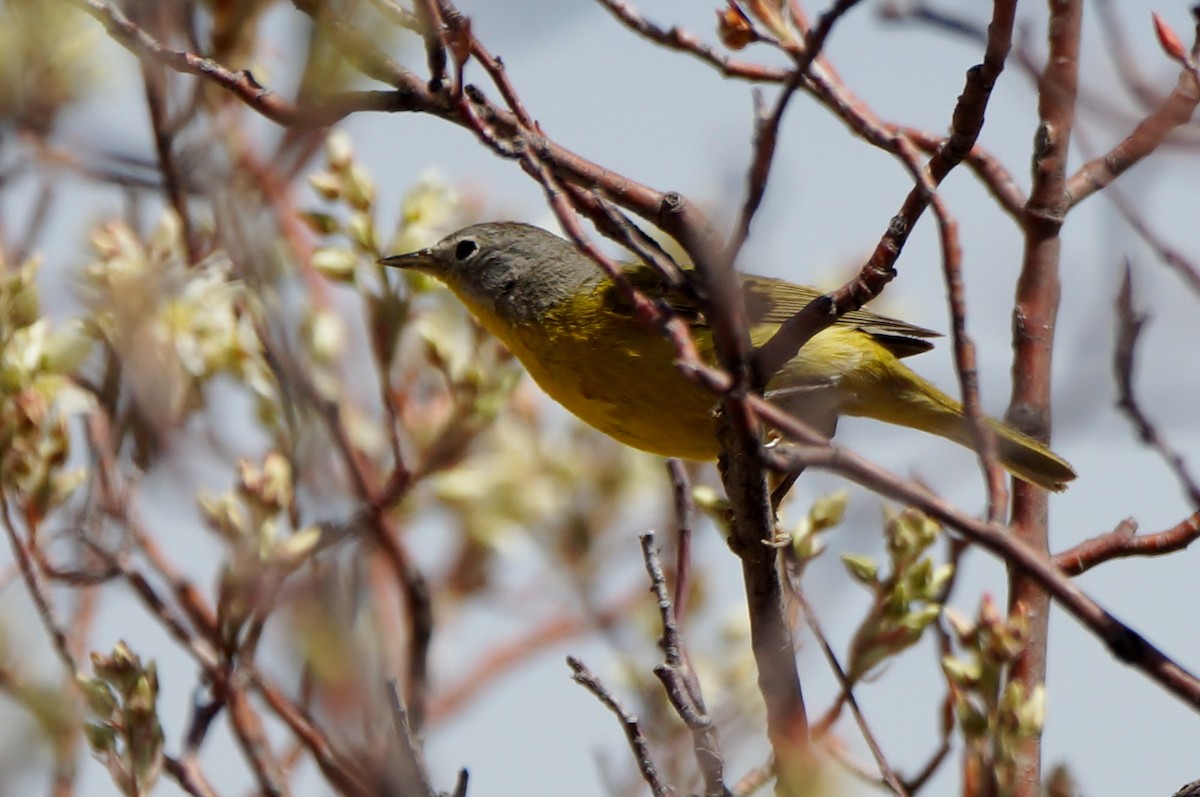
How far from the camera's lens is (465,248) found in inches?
225

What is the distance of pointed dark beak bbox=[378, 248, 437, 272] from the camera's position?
14.8 ft

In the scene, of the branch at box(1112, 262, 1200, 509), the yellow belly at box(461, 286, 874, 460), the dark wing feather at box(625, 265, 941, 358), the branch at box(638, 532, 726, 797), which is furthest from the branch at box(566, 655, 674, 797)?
the dark wing feather at box(625, 265, 941, 358)

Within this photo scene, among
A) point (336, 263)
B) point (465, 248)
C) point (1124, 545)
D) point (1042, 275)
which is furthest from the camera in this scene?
point (465, 248)

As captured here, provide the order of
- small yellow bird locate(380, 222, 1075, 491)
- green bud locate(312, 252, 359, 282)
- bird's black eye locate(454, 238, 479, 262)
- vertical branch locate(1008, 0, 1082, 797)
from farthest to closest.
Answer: bird's black eye locate(454, 238, 479, 262)
small yellow bird locate(380, 222, 1075, 491)
green bud locate(312, 252, 359, 282)
vertical branch locate(1008, 0, 1082, 797)

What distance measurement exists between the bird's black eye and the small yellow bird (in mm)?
15

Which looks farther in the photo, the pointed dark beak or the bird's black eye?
the bird's black eye

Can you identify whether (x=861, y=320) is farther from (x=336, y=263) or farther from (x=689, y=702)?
(x=689, y=702)

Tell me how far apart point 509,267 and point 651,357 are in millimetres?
1083

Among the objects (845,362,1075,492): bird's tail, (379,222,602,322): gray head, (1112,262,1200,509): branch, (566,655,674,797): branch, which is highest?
(379,222,602,322): gray head

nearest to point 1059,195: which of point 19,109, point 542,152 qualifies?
point 542,152

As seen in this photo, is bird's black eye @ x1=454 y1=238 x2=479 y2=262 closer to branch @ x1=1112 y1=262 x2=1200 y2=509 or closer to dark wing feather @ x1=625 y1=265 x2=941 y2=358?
dark wing feather @ x1=625 y1=265 x2=941 y2=358

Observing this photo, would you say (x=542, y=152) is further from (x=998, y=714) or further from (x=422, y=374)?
(x=422, y=374)

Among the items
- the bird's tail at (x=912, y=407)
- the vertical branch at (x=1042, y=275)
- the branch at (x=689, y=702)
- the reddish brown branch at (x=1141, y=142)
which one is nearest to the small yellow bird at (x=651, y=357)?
the bird's tail at (x=912, y=407)

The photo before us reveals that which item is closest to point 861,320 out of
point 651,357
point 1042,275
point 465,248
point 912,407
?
point 912,407
